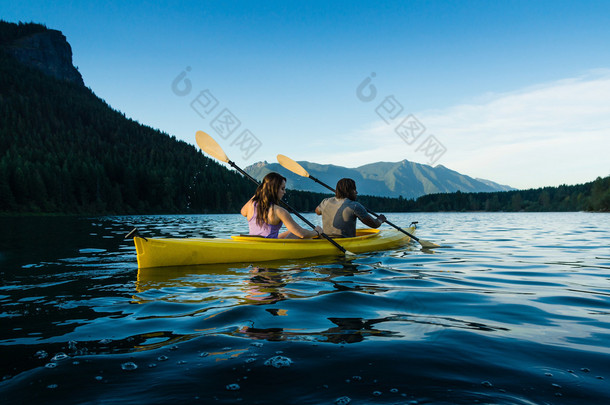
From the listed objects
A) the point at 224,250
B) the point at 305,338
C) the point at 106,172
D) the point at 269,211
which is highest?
the point at 106,172

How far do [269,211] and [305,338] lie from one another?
191 inches

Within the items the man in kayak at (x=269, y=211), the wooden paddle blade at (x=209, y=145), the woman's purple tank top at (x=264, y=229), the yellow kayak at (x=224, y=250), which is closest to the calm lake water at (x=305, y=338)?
the yellow kayak at (x=224, y=250)

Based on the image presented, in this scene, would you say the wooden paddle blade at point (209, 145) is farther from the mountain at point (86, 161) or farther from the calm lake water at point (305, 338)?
the mountain at point (86, 161)

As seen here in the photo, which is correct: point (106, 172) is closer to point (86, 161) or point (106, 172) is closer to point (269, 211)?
point (86, 161)

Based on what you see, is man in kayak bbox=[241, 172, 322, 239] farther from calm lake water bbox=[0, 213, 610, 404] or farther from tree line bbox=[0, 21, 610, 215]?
tree line bbox=[0, 21, 610, 215]

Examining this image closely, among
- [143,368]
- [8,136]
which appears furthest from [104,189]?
[143,368]

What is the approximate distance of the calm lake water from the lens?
8.20ft

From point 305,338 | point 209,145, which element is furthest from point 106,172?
point 305,338

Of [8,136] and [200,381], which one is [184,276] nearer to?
[200,381]

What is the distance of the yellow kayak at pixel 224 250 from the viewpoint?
304 inches

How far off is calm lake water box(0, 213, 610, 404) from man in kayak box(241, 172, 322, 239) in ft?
5.03

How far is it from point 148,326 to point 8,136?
11739 centimetres

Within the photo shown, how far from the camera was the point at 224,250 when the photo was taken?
8289 mm

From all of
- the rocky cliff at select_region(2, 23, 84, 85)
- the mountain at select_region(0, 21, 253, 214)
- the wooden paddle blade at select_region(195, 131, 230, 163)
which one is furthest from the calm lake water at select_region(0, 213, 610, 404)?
the rocky cliff at select_region(2, 23, 84, 85)
